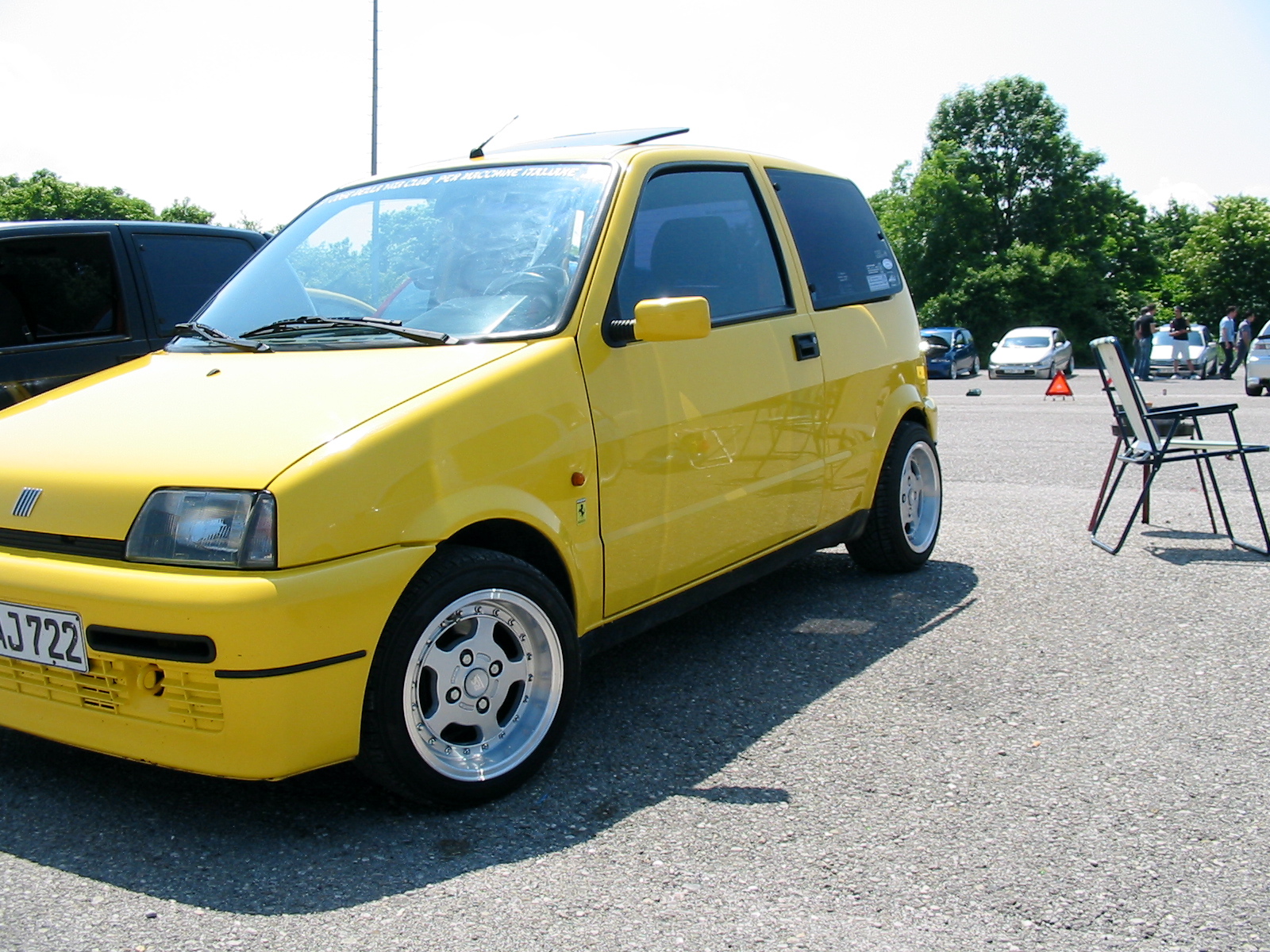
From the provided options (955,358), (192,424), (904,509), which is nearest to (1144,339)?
(955,358)

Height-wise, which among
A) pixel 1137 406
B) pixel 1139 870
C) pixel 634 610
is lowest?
pixel 1139 870

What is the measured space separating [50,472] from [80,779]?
0.90m

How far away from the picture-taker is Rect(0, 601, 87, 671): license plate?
2703 mm

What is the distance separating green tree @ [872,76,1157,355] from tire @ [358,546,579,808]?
51360 millimetres

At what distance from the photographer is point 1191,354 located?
91.8 feet

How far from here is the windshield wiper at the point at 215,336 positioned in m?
3.51

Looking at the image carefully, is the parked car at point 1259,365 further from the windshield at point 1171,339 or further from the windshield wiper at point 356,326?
the windshield wiper at point 356,326

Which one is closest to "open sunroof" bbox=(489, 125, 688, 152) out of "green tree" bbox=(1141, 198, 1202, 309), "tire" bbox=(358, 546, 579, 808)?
"tire" bbox=(358, 546, 579, 808)

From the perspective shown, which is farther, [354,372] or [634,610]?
[634,610]

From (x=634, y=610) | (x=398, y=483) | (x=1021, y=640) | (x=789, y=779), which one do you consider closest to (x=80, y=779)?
(x=398, y=483)

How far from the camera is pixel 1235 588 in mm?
5145

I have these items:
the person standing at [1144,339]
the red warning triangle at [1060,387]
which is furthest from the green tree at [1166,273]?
the red warning triangle at [1060,387]

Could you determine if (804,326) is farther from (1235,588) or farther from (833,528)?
(1235,588)

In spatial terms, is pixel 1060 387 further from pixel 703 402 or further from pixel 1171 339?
pixel 703 402
